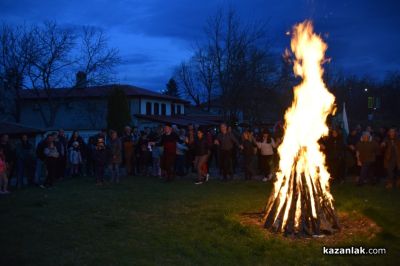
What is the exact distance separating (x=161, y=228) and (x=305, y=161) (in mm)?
3137

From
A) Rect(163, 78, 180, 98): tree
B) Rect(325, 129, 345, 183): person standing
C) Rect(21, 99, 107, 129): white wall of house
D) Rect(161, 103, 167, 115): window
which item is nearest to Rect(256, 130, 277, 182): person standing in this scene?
Rect(325, 129, 345, 183): person standing

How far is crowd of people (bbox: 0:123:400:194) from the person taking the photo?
1325 centimetres

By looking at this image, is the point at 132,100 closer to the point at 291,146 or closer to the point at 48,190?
the point at 48,190

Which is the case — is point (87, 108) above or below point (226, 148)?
above

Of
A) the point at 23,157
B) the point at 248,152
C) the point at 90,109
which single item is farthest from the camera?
the point at 90,109

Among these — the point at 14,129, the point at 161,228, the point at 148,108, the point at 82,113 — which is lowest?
the point at 161,228

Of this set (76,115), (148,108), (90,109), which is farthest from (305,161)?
(76,115)

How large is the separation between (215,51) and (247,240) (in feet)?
84.4

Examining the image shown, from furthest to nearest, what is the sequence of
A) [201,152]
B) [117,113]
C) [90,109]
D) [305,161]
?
[90,109]
[117,113]
[201,152]
[305,161]

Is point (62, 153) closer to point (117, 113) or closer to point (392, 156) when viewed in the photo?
point (392, 156)

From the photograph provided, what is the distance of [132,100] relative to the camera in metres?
45.3

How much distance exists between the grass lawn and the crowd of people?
3.88 ft

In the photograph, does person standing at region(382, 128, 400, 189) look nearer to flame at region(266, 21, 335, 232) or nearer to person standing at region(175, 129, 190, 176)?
flame at region(266, 21, 335, 232)

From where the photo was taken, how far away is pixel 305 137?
8.64m
